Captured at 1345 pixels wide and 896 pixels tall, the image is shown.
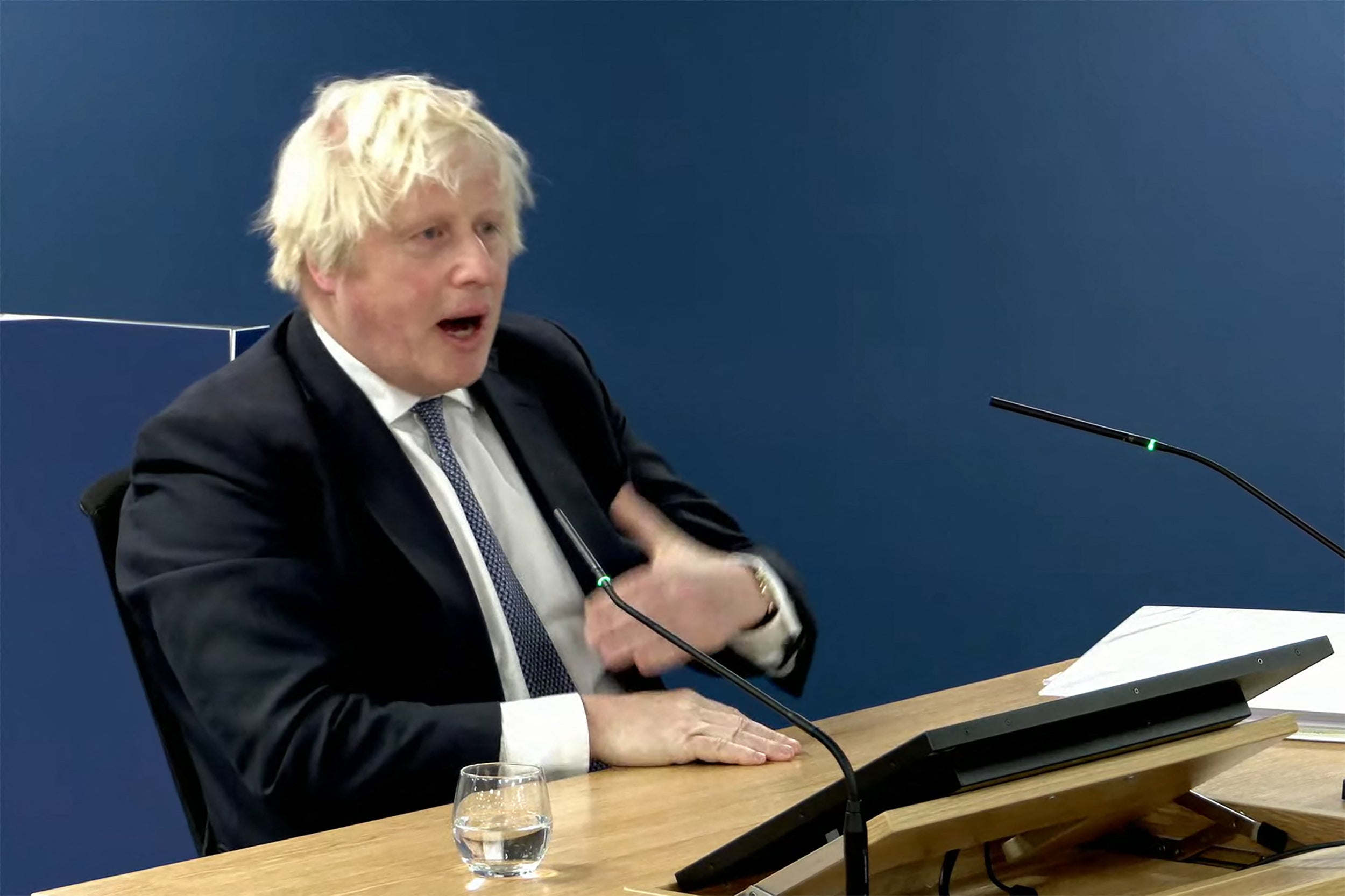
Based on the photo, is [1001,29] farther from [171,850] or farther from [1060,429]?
[171,850]

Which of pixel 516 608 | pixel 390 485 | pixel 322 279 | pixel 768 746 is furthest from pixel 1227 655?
pixel 322 279

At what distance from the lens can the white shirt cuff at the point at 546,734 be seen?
160 centimetres

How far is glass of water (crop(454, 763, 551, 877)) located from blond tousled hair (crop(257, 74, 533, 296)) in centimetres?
110

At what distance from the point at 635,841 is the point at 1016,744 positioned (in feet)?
1.31

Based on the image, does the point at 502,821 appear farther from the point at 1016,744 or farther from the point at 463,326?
the point at 463,326

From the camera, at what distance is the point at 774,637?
1946mm

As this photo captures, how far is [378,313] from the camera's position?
6.70 ft

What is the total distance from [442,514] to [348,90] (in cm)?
64

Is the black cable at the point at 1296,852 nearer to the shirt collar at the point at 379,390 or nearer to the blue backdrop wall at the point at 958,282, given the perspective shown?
the shirt collar at the point at 379,390

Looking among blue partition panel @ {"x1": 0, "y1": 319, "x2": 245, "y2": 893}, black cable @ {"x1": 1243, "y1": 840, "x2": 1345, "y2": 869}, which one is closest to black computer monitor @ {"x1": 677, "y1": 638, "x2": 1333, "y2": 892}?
black cable @ {"x1": 1243, "y1": 840, "x2": 1345, "y2": 869}

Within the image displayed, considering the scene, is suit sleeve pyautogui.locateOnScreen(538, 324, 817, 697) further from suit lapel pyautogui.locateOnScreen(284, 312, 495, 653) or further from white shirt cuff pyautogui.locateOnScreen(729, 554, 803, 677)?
suit lapel pyautogui.locateOnScreen(284, 312, 495, 653)

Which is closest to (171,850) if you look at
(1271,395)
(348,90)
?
(348,90)

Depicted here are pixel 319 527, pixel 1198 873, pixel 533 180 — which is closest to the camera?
pixel 1198 873

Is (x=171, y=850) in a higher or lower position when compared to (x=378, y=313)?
lower
